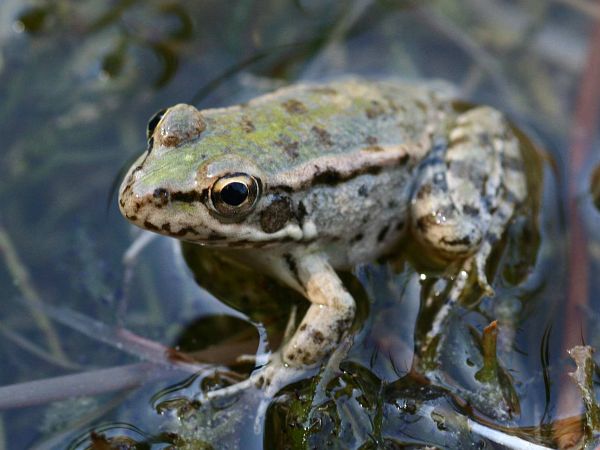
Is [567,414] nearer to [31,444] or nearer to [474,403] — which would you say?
[474,403]

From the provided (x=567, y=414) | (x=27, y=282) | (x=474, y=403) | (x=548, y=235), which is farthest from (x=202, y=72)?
(x=567, y=414)

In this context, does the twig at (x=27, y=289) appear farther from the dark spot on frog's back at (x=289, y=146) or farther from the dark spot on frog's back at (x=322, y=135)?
the dark spot on frog's back at (x=322, y=135)

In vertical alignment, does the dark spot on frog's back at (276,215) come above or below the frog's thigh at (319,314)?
above

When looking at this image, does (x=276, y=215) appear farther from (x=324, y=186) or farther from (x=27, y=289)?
(x=27, y=289)

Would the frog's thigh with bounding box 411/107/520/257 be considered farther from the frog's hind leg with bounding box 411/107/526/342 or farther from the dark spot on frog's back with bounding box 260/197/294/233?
the dark spot on frog's back with bounding box 260/197/294/233

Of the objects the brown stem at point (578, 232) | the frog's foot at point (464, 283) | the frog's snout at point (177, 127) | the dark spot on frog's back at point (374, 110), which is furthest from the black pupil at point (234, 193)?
the brown stem at point (578, 232)

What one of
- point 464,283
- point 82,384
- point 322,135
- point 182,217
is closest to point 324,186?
Result: point 322,135
